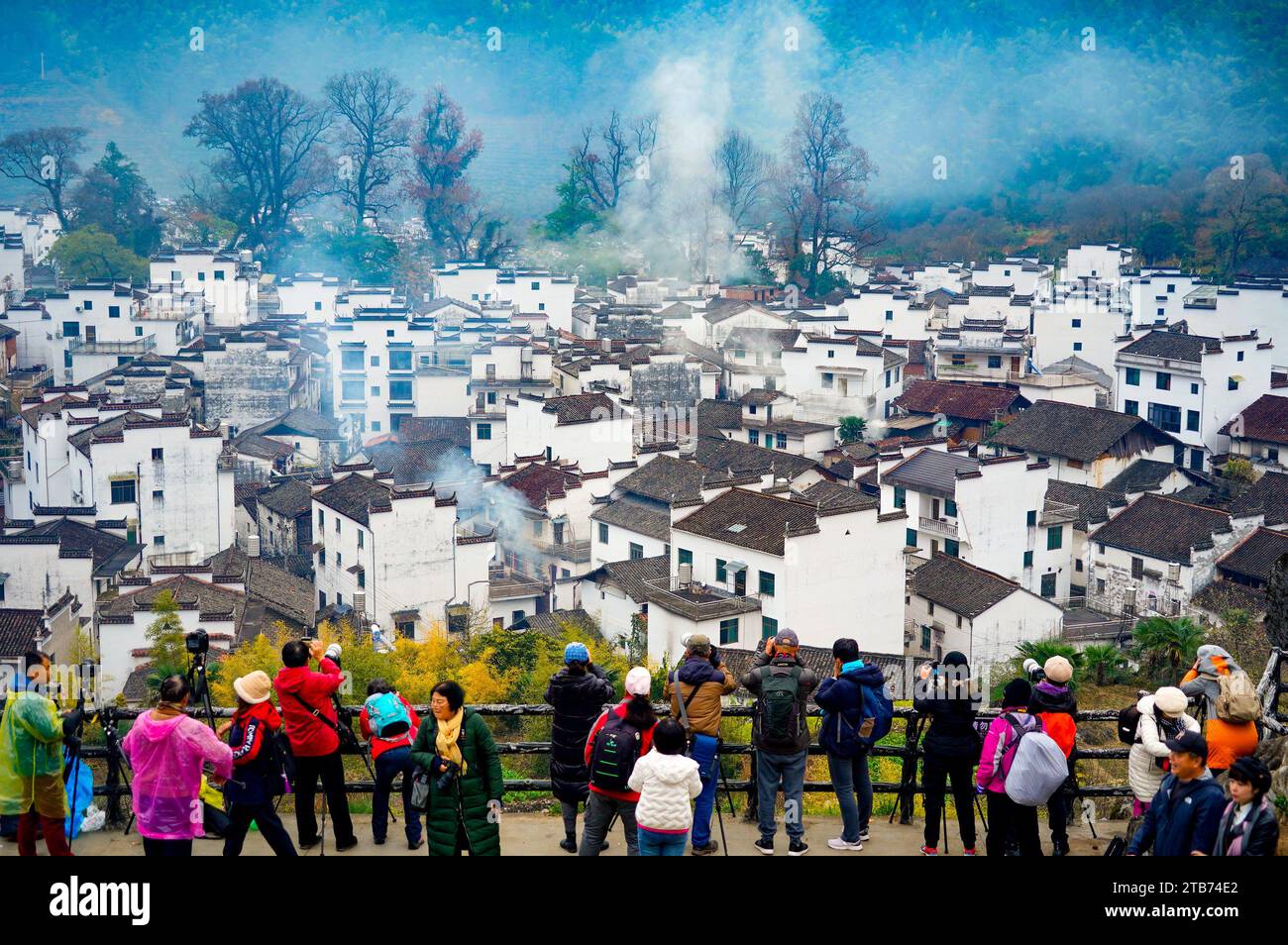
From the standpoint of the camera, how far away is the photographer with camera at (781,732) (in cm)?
546

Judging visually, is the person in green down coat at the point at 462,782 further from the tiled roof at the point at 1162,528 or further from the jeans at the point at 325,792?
the tiled roof at the point at 1162,528

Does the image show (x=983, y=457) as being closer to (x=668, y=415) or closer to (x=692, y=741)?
(x=668, y=415)

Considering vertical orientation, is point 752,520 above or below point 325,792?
below

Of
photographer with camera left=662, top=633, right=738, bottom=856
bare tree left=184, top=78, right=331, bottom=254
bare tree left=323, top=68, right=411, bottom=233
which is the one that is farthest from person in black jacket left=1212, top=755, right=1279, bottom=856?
bare tree left=323, top=68, right=411, bottom=233

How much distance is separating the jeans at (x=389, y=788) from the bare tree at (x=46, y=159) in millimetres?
53134

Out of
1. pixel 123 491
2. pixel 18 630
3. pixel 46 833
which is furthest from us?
pixel 123 491

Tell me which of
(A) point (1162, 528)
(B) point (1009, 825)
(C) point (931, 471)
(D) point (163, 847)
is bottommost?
(A) point (1162, 528)

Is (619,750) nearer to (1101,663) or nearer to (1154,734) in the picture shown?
(1154,734)

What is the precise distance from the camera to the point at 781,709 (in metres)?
5.46

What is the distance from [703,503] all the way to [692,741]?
1651 centimetres

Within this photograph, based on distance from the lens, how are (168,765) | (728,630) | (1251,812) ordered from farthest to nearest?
(728,630) → (168,765) → (1251,812)

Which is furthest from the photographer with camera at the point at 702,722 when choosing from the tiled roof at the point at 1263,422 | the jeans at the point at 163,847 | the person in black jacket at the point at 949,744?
the tiled roof at the point at 1263,422

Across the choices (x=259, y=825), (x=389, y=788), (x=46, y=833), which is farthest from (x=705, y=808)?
(x=46, y=833)

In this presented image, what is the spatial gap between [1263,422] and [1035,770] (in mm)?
28725
